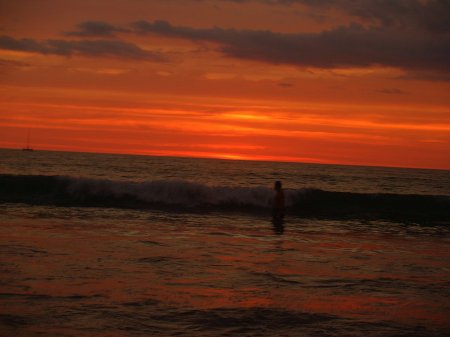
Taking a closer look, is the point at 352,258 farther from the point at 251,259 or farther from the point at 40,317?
the point at 40,317

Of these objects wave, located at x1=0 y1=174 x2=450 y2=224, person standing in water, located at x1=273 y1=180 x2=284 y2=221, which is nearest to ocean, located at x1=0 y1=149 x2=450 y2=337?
person standing in water, located at x1=273 y1=180 x2=284 y2=221

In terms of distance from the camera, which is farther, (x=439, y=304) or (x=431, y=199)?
(x=431, y=199)

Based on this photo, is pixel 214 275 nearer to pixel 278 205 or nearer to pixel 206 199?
pixel 278 205

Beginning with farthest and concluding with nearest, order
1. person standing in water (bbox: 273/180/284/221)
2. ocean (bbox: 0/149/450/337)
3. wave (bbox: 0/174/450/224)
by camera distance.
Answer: wave (bbox: 0/174/450/224), person standing in water (bbox: 273/180/284/221), ocean (bbox: 0/149/450/337)

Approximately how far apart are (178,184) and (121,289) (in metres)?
17.9

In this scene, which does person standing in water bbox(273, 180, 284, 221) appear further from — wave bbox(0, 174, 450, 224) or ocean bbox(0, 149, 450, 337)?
wave bbox(0, 174, 450, 224)

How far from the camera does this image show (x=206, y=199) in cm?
2533

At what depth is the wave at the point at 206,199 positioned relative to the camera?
24141 mm

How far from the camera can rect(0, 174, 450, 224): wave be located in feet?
79.2

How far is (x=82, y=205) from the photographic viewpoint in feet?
75.4

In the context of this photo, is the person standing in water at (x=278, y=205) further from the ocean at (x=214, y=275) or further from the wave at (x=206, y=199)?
A: the wave at (x=206, y=199)

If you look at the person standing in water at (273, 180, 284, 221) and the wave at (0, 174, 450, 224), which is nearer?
the person standing in water at (273, 180, 284, 221)

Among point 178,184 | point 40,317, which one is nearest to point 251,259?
point 40,317

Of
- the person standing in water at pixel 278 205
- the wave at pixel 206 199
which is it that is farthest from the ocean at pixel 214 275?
the wave at pixel 206 199
